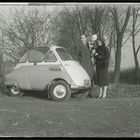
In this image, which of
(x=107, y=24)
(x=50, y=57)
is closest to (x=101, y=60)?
(x=50, y=57)

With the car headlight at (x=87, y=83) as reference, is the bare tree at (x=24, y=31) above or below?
above

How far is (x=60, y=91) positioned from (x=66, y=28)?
502 cm

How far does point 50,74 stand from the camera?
13031mm

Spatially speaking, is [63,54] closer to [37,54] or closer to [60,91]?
[37,54]

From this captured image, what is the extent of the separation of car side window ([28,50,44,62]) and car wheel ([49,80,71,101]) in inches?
46.7

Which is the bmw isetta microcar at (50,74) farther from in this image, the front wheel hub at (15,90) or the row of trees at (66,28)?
the row of trees at (66,28)

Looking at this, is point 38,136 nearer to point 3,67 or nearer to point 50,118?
point 50,118

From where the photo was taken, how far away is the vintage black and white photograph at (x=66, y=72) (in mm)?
8875

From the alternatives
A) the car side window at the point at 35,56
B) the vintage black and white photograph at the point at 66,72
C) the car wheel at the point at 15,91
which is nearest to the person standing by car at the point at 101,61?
the vintage black and white photograph at the point at 66,72

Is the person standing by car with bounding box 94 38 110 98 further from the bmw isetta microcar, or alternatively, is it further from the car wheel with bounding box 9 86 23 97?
the car wheel with bounding box 9 86 23 97

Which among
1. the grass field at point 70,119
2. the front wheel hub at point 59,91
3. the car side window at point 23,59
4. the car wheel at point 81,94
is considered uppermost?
the car side window at point 23,59

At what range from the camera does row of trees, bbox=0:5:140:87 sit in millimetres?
15047

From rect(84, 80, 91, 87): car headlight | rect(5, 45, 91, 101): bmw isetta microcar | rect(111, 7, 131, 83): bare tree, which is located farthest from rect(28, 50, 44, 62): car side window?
rect(111, 7, 131, 83): bare tree

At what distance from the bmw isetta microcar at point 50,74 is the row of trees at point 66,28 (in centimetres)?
90
